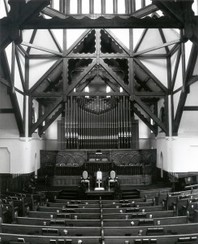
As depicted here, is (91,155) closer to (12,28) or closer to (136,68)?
(136,68)

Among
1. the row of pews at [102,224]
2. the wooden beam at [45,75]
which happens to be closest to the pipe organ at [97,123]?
the wooden beam at [45,75]

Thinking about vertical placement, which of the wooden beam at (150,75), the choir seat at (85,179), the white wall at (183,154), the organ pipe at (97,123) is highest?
the wooden beam at (150,75)

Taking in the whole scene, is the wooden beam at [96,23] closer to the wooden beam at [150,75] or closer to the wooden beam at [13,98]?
the wooden beam at [13,98]

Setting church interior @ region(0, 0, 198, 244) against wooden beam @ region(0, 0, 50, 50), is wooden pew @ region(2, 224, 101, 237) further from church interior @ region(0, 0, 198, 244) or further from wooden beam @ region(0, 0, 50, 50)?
wooden beam @ region(0, 0, 50, 50)

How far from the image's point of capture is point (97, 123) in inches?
797

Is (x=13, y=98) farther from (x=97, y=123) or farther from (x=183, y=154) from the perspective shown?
(x=183, y=154)

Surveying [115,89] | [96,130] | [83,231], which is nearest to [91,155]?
[96,130]

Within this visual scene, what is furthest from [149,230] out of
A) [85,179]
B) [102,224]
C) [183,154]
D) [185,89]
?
[183,154]

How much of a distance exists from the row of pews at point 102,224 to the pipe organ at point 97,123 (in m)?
8.53

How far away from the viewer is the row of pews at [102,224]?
639cm

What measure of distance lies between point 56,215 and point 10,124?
9.32m

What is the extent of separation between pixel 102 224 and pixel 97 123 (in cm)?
1289

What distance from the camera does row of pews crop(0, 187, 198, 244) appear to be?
6391 millimetres

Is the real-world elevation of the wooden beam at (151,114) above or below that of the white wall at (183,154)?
above
